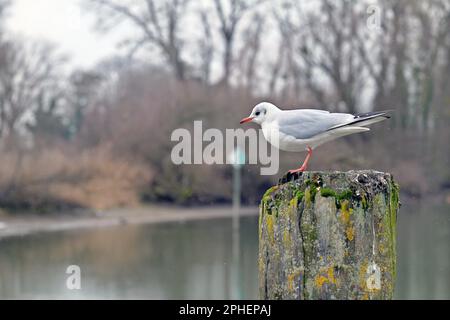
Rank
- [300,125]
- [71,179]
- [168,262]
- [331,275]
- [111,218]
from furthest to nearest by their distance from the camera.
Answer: [71,179], [111,218], [168,262], [300,125], [331,275]

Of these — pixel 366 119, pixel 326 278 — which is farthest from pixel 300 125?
pixel 326 278

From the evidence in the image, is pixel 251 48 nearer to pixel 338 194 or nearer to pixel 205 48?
pixel 205 48

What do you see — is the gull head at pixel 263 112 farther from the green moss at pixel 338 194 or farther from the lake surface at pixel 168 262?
the lake surface at pixel 168 262

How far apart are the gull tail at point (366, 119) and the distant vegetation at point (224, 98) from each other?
1323 cm

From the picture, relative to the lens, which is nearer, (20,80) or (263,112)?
(263,112)

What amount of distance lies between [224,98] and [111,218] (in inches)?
279

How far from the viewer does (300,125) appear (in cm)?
351

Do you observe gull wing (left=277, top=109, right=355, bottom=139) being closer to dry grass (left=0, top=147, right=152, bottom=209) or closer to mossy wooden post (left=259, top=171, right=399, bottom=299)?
mossy wooden post (left=259, top=171, right=399, bottom=299)

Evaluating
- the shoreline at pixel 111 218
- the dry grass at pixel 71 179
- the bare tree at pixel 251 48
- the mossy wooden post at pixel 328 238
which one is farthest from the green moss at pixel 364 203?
the bare tree at pixel 251 48

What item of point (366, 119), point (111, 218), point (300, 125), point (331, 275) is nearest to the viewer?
point (331, 275)

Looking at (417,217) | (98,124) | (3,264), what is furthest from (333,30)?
(3,264)

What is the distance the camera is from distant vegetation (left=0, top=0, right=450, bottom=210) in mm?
23484

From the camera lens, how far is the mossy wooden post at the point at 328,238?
243cm
